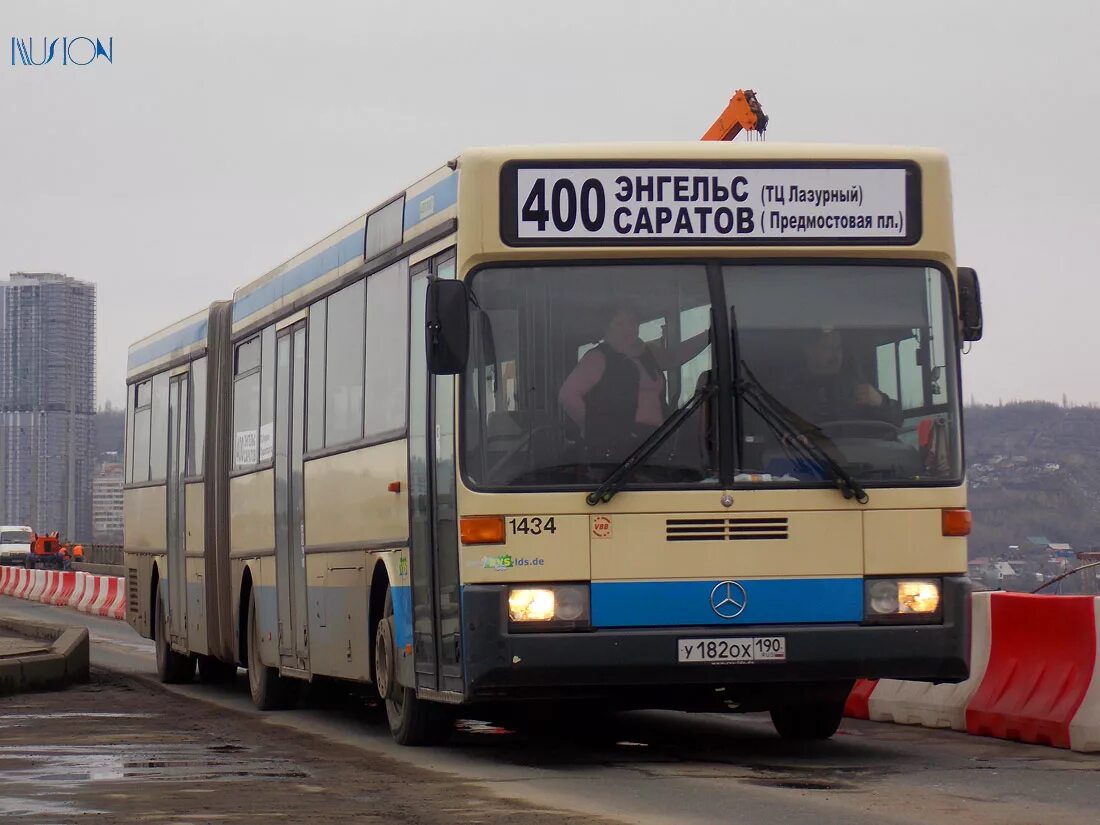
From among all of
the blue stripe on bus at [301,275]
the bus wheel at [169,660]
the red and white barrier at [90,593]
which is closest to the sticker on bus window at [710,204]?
the blue stripe on bus at [301,275]

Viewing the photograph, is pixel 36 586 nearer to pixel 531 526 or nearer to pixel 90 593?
pixel 90 593

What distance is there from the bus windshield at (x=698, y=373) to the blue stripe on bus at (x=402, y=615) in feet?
4.86

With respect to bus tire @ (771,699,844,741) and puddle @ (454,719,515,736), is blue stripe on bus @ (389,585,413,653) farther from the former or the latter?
bus tire @ (771,699,844,741)

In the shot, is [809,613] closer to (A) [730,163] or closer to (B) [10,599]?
(A) [730,163]

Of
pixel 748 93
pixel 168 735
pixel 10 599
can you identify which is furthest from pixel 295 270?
pixel 10 599

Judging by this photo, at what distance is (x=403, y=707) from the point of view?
12.4 metres

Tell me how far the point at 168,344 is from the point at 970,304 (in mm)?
11333

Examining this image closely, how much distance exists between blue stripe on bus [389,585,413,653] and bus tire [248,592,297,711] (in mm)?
4477

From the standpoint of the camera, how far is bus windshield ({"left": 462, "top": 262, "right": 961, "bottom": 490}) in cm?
1070

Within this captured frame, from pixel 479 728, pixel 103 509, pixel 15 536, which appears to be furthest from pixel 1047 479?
pixel 103 509

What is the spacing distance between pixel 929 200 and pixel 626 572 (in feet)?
8.33

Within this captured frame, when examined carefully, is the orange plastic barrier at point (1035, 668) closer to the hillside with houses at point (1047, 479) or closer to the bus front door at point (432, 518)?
the bus front door at point (432, 518)

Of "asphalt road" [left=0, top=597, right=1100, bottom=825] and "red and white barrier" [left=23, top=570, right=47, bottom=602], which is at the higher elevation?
"red and white barrier" [left=23, top=570, right=47, bottom=602]

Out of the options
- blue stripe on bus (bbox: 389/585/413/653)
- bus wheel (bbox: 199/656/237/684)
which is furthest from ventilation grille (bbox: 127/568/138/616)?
blue stripe on bus (bbox: 389/585/413/653)
